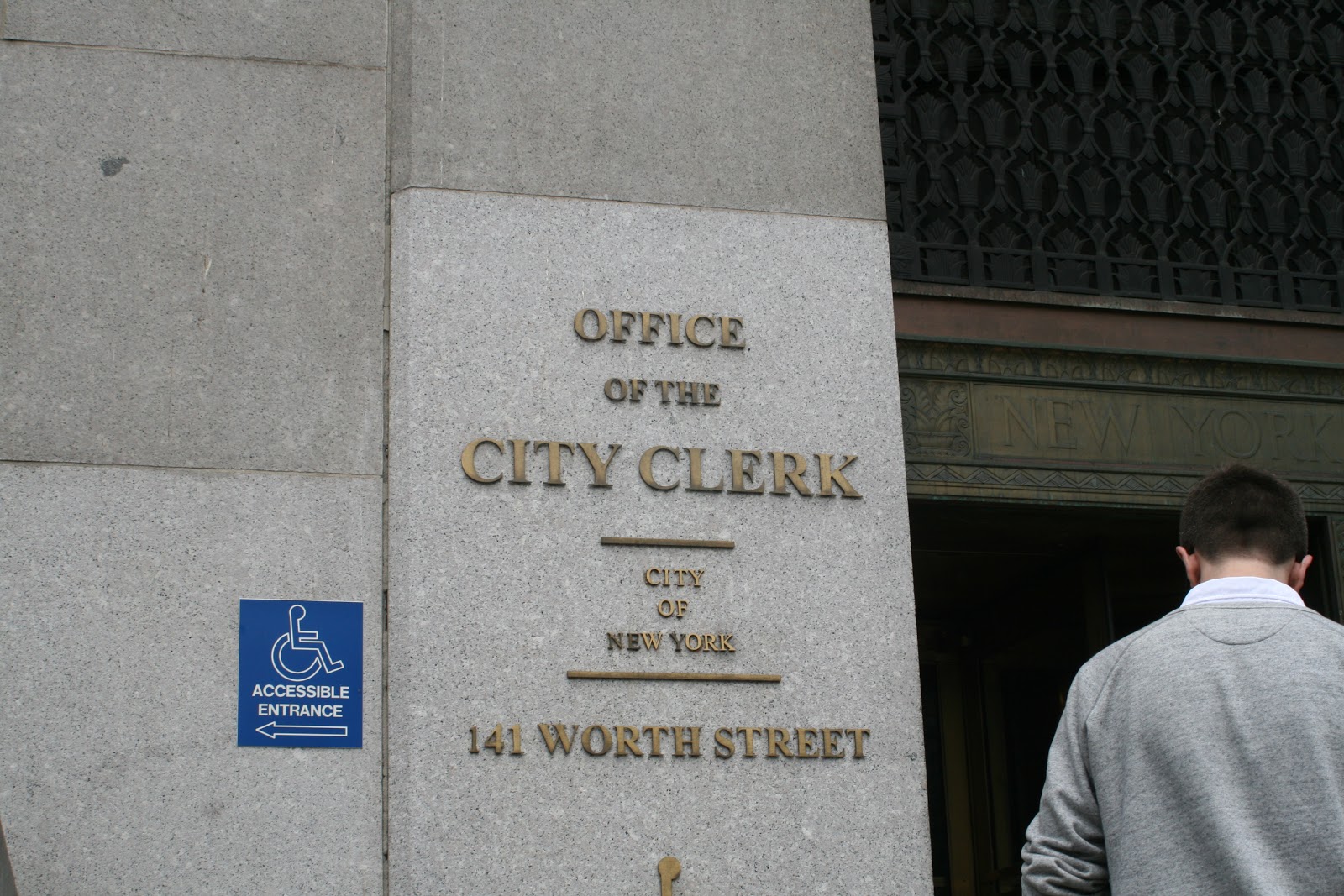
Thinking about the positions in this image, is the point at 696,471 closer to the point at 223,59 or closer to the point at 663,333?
the point at 663,333

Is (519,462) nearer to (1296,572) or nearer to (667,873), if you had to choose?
(667,873)

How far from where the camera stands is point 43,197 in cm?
654

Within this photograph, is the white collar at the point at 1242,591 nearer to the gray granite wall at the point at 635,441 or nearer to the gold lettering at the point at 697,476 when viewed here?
the gray granite wall at the point at 635,441

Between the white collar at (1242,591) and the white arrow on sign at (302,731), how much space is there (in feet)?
11.6

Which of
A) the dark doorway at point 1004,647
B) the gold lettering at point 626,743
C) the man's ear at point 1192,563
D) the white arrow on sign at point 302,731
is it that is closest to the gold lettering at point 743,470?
the gold lettering at point 626,743

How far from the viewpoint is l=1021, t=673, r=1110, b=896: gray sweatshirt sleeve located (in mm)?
3184

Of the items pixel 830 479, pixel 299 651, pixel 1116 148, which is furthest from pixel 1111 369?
pixel 299 651

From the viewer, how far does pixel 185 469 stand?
6289mm

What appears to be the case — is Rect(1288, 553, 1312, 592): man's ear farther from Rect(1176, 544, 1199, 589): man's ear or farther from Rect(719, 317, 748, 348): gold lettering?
Rect(719, 317, 748, 348): gold lettering

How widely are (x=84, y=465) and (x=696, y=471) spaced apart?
2219mm

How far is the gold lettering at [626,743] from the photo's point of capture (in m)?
6.33

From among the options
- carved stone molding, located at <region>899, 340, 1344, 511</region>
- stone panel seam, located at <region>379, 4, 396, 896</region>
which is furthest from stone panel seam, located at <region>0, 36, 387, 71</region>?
A: carved stone molding, located at <region>899, 340, 1344, 511</region>

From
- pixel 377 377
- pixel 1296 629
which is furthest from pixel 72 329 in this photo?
pixel 1296 629

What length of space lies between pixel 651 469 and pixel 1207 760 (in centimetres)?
385
